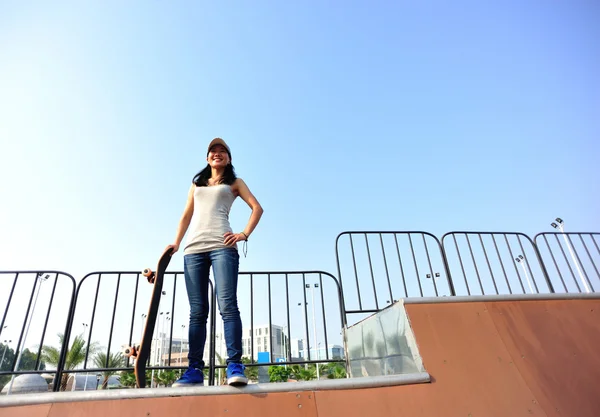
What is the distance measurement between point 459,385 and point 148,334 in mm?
2195

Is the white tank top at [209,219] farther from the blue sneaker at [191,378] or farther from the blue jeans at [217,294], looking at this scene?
the blue sneaker at [191,378]

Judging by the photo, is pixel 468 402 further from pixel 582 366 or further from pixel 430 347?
pixel 582 366

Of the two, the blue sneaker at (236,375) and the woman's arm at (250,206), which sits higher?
the woman's arm at (250,206)

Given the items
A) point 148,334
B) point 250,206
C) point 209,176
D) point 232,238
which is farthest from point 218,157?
point 148,334

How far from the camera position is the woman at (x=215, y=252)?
2127 mm

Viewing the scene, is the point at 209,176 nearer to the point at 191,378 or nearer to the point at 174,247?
the point at 174,247

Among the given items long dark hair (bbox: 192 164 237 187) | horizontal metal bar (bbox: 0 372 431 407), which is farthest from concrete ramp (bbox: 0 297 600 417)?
long dark hair (bbox: 192 164 237 187)

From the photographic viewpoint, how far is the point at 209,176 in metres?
2.87

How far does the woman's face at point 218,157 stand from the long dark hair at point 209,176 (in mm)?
68

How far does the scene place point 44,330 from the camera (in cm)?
340

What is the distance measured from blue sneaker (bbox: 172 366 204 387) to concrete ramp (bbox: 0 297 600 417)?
0.95ft

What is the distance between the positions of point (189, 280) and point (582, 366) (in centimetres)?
306

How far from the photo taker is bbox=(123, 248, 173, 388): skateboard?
2.18 m

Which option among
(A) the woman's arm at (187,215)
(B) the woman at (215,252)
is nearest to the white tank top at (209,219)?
(B) the woman at (215,252)
